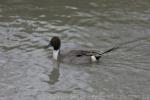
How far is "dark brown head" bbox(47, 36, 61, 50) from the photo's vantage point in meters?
14.0

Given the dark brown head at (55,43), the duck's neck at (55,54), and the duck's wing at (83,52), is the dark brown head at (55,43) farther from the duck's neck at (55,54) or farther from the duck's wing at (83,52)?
the duck's wing at (83,52)

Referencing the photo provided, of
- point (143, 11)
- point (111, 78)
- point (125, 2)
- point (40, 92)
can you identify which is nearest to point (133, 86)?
Answer: point (111, 78)

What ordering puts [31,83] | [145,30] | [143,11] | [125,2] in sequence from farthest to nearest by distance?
[125,2] → [143,11] → [145,30] → [31,83]

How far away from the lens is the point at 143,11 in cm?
1723

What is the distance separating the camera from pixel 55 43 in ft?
46.2

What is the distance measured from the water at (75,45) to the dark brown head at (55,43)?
0.99ft

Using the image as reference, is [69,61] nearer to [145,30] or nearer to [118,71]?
[118,71]

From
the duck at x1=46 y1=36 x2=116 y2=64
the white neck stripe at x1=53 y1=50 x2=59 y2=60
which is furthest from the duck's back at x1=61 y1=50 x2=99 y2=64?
the white neck stripe at x1=53 y1=50 x2=59 y2=60

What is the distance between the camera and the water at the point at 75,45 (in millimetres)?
11555

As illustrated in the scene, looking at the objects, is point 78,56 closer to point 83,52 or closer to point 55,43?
point 83,52

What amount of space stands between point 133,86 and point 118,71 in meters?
1.07

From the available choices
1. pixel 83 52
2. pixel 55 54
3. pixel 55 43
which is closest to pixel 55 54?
pixel 55 54

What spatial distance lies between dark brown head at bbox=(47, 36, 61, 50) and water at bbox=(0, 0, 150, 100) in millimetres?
301

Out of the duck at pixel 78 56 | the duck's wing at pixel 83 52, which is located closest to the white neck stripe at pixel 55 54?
the duck at pixel 78 56
